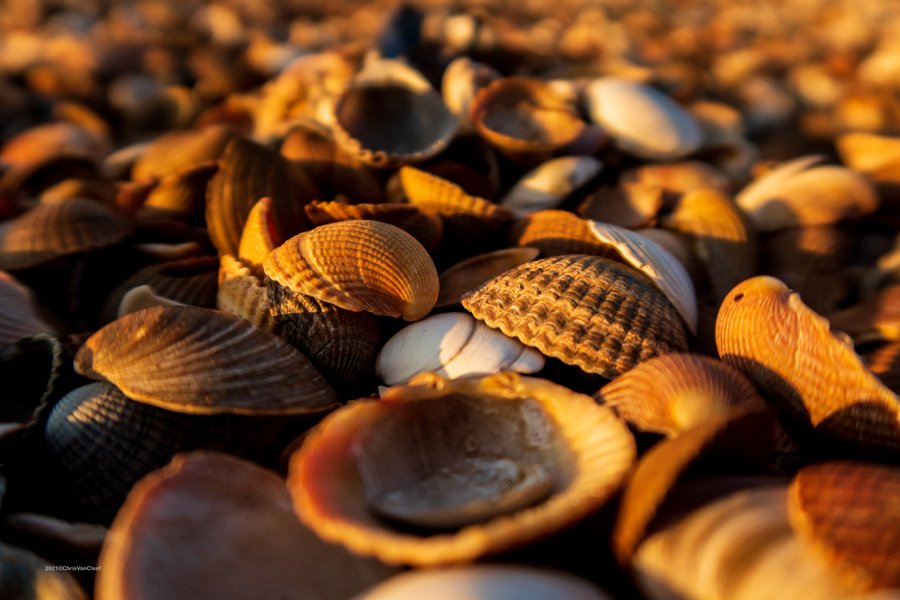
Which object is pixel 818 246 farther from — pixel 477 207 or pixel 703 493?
pixel 703 493

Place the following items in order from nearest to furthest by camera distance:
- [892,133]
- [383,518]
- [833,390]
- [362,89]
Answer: [383,518]
[833,390]
[362,89]
[892,133]

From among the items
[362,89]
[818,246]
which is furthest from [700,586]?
[362,89]

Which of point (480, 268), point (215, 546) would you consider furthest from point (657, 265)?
point (215, 546)

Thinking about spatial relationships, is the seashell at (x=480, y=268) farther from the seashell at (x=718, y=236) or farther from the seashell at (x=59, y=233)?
the seashell at (x=59, y=233)

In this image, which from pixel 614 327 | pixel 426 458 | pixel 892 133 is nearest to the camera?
pixel 426 458

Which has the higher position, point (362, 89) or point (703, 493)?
point (362, 89)

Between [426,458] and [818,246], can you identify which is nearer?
[426,458]

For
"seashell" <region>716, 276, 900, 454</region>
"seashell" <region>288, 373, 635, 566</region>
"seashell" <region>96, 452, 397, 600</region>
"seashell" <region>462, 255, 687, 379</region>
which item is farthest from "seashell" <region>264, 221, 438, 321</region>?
"seashell" <region>716, 276, 900, 454</region>

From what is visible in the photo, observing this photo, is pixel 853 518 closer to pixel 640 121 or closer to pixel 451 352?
pixel 451 352
